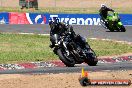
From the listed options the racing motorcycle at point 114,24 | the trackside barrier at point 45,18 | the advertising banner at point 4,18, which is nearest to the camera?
the racing motorcycle at point 114,24

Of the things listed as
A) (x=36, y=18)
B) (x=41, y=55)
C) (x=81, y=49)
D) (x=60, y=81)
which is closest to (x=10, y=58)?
(x=41, y=55)

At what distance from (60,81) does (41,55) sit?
23.3ft

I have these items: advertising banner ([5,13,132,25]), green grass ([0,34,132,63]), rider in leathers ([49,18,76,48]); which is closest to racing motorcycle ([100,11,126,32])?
advertising banner ([5,13,132,25])

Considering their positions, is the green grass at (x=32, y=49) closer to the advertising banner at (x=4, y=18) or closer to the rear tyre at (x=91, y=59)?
the rear tyre at (x=91, y=59)

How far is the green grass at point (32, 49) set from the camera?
60.9 ft

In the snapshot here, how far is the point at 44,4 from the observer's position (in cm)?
8125

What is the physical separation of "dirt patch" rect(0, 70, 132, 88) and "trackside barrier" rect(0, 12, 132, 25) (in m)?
26.1

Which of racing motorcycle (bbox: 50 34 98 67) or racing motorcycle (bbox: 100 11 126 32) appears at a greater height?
racing motorcycle (bbox: 50 34 98 67)

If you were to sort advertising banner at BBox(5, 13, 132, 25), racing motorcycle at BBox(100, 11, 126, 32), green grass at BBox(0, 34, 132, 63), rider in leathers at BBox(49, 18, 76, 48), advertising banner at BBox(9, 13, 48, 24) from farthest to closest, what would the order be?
advertising banner at BBox(9, 13, 48, 24) → advertising banner at BBox(5, 13, 132, 25) → racing motorcycle at BBox(100, 11, 126, 32) → green grass at BBox(0, 34, 132, 63) → rider in leathers at BBox(49, 18, 76, 48)

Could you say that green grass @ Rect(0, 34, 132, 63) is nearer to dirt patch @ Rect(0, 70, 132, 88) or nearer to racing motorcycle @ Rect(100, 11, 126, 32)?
dirt patch @ Rect(0, 70, 132, 88)

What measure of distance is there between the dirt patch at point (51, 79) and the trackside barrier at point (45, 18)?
26.1 metres

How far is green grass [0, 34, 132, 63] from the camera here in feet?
60.9

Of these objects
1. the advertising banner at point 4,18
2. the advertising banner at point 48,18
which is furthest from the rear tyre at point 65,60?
the advertising banner at point 4,18

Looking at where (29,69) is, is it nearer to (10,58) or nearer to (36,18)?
(10,58)
